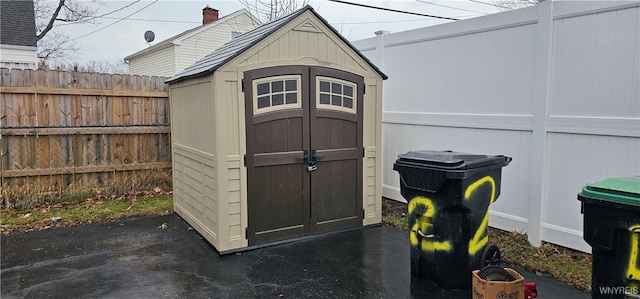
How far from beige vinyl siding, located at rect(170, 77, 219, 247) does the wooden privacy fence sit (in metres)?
1.37

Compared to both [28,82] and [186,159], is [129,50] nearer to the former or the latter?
[28,82]

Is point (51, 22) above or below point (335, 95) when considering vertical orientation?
above

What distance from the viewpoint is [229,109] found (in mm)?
4293

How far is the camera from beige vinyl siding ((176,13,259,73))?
50.5 ft

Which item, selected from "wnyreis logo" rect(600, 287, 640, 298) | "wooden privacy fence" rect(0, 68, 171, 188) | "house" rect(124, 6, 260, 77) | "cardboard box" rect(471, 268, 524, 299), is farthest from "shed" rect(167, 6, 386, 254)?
"house" rect(124, 6, 260, 77)

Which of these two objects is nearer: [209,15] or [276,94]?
[276,94]

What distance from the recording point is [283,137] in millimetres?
4609

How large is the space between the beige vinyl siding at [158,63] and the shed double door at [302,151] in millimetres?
12094

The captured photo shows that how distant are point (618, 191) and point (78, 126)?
23.0ft

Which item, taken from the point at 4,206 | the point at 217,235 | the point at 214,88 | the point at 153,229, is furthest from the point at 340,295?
the point at 4,206

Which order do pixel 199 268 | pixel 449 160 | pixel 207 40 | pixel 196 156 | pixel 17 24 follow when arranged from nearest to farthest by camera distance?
pixel 449 160, pixel 199 268, pixel 196 156, pixel 17 24, pixel 207 40

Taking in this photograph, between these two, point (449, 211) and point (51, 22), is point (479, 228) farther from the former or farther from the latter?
point (51, 22)

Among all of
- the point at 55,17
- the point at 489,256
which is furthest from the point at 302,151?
the point at 55,17

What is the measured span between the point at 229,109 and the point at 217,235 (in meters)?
1.35
